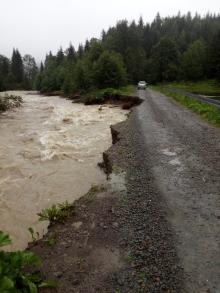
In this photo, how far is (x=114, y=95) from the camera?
37.1 m

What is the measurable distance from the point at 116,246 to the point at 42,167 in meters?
7.76

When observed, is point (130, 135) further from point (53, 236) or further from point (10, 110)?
point (10, 110)

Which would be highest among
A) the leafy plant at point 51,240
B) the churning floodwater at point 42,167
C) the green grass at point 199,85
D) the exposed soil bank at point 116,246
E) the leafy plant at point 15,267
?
the green grass at point 199,85

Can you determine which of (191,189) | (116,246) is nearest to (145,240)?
(116,246)

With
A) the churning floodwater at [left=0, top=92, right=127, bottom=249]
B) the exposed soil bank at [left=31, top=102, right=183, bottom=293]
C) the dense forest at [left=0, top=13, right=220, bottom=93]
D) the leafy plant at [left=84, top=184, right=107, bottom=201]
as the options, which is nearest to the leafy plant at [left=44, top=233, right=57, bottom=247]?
the exposed soil bank at [left=31, top=102, right=183, bottom=293]

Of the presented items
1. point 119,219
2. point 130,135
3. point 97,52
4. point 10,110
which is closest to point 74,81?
point 97,52

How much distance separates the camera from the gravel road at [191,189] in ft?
16.6

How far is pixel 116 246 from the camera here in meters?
5.69

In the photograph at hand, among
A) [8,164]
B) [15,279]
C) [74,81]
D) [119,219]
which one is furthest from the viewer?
[74,81]

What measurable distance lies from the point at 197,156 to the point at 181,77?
216 feet

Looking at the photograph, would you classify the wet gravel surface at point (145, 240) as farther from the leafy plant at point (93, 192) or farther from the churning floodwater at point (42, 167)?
the churning floodwater at point (42, 167)

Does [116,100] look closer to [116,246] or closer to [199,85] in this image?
[116,246]

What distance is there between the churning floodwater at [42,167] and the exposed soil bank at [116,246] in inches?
59.8

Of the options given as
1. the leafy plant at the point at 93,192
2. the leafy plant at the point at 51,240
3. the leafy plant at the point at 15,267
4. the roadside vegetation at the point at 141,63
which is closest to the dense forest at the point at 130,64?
the roadside vegetation at the point at 141,63
